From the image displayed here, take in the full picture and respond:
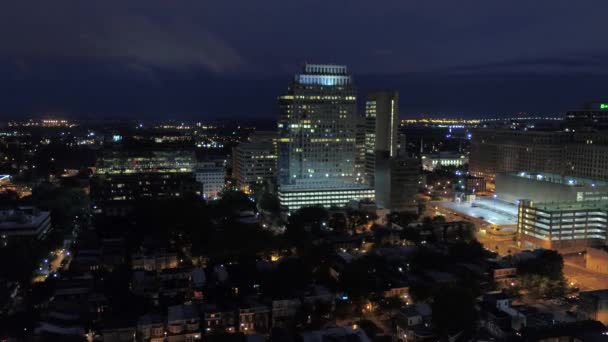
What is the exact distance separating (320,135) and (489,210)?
18365 mm

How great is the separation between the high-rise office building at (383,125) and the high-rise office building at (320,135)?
772 cm

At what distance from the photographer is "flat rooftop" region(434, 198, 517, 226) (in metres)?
44.3

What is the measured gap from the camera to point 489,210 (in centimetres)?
4838

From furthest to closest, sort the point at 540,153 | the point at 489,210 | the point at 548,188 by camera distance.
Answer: the point at 540,153 < the point at 489,210 < the point at 548,188

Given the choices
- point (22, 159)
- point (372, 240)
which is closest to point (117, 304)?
point (372, 240)

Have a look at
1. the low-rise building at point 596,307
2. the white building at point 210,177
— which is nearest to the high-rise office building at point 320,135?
the white building at point 210,177

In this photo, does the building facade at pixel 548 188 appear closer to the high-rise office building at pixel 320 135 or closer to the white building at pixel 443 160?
the high-rise office building at pixel 320 135

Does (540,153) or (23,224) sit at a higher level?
(540,153)

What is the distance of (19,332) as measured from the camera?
2280 cm

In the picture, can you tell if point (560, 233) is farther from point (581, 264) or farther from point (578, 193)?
point (578, 193)

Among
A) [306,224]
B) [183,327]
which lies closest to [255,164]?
[306,224]

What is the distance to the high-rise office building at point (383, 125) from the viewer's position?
196 feet

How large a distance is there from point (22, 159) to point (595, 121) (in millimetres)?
86403

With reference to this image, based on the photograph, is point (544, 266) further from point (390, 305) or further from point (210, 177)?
point (210, 177)
